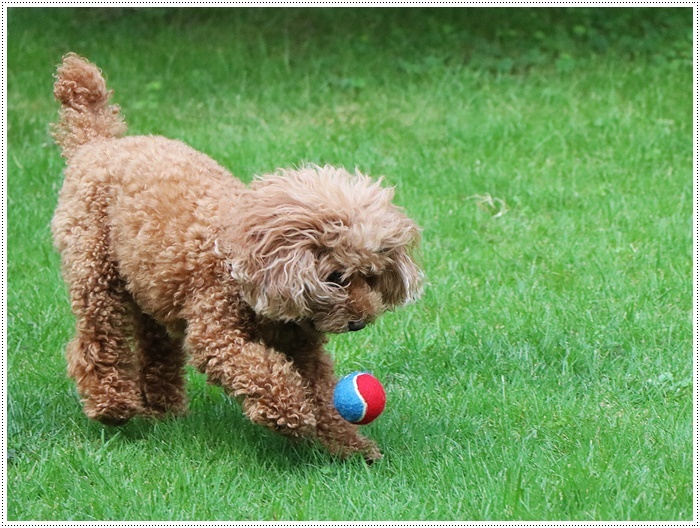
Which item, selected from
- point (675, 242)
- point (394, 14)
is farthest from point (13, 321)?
point (394, 14)

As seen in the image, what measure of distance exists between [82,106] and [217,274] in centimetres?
154

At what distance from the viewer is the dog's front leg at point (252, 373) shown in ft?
12.9

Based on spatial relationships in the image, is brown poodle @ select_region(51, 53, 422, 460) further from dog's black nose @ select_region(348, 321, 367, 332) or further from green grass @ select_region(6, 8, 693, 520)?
green grass @ select_region(6, 8, 693, 520)

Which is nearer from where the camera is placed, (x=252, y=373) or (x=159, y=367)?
(x=252, y=373)

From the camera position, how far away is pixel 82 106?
5.11 m

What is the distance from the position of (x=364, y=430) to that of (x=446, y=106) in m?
4.94

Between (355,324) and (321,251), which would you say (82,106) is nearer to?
(321,251)

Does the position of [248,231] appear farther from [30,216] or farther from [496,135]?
[496,135]

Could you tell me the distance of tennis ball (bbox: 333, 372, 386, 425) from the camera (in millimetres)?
3965

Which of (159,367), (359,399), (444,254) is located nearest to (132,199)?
(159,367)

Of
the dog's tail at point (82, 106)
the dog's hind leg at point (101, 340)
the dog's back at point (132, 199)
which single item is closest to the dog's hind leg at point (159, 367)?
the dog's hind leg at point (101, 340)

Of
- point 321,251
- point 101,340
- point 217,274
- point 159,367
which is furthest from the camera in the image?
point 159,367

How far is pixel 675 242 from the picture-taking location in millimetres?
6234

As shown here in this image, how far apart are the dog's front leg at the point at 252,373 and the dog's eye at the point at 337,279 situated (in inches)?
16.2
